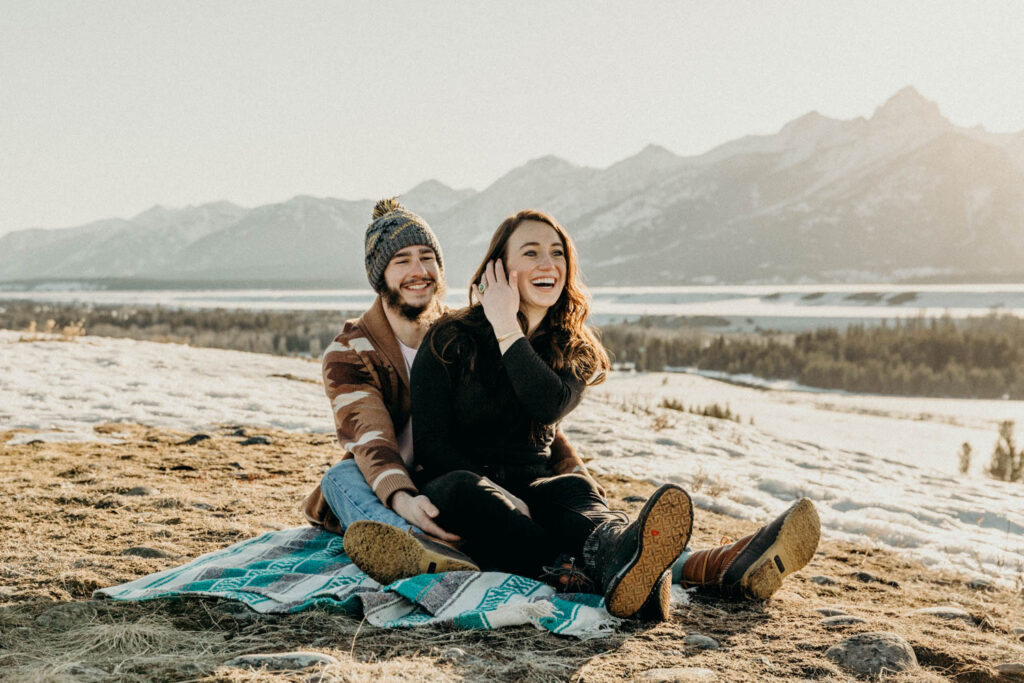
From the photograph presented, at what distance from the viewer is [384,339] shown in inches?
134

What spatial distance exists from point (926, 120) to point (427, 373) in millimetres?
176364

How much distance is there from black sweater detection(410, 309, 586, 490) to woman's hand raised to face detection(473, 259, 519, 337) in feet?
0.31

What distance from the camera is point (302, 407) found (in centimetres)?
802

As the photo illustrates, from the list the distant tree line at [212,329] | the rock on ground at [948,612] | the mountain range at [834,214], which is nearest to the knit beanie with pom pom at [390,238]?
the rock on ground at [948,612]

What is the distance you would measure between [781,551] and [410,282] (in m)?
1.88

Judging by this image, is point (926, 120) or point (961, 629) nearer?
Answer: point (961, 629)

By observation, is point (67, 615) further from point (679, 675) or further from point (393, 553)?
point (679, 675)

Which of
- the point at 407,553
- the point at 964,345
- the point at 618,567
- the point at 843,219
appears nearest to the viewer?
the point at 618,567

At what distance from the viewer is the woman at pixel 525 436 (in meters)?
2.40

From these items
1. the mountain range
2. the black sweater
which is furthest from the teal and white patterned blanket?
the mountain range

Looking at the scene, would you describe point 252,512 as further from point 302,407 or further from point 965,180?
point 965,180

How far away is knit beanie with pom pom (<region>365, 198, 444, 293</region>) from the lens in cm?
349

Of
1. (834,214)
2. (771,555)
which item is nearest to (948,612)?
(771,555)

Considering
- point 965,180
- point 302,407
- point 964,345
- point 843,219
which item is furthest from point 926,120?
point 302,407
